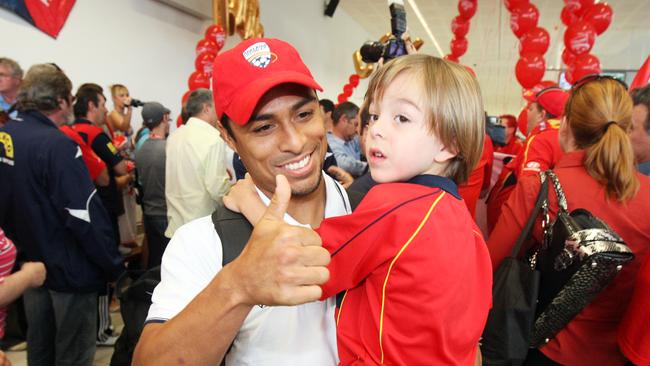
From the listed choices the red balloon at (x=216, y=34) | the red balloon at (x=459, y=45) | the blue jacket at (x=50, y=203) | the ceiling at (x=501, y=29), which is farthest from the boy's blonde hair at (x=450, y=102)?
the ceiling at (x=501, y=29)

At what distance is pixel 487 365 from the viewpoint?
4.67 feet

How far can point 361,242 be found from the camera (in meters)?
0.86

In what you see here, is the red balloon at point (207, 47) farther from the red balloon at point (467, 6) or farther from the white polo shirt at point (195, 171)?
the red balloon at point (467, 6)

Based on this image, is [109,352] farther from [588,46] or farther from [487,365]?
[588,46]

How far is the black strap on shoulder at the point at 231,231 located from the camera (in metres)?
0.96

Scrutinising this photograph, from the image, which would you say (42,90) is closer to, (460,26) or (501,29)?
(460,26)

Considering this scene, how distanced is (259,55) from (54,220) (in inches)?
70.1

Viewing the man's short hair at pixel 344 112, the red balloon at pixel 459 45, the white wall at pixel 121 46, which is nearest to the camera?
the white wall at pixel 121 46

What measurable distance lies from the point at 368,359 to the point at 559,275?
822 millimetres

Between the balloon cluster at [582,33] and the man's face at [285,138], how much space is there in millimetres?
4651

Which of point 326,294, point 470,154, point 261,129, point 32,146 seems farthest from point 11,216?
point 470,154

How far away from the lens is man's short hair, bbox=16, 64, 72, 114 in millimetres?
2188

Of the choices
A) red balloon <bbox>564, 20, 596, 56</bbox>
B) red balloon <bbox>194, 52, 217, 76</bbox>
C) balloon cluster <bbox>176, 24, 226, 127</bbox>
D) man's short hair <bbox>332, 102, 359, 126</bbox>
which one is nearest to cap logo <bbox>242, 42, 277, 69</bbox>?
man's short hair <bbox>332, 102, 359, 126</bbox>

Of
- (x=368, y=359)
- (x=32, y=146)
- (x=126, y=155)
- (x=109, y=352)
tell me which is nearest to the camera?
(x=368, y=359)
